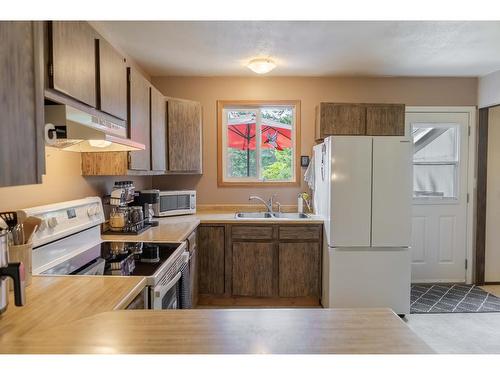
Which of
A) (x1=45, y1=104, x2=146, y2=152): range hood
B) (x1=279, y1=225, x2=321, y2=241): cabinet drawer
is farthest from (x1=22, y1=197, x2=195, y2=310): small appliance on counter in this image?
(x1=279, y1=225, x2=321, y2=241): cabinet drawer

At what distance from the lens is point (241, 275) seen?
3.30 meters

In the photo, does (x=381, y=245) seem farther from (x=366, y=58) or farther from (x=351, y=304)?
(x=366, y=58)

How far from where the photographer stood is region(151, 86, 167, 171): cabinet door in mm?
2934

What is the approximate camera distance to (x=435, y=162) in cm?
393

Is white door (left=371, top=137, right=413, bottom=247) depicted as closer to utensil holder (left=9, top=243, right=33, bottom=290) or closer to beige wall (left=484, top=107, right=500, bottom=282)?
beige wall (left=484, top=107, right=500, bottom=282)

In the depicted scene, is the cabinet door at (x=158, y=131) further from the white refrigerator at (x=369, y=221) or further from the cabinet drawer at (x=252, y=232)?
the white refrigerator at (x=369, y=221)

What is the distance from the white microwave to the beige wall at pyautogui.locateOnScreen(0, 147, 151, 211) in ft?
2.40

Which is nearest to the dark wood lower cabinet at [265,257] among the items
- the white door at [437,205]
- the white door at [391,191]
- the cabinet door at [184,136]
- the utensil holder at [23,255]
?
the white door at [391,191]

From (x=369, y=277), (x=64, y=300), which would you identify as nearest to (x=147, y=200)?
(x=64, y=300)

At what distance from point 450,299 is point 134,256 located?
10.3 ft

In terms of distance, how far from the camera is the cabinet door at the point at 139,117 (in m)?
2.34

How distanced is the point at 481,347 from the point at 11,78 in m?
3.16

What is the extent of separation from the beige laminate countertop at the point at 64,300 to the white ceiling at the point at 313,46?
185 centimetres

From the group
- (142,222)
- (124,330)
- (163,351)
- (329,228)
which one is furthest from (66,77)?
(329,228)
